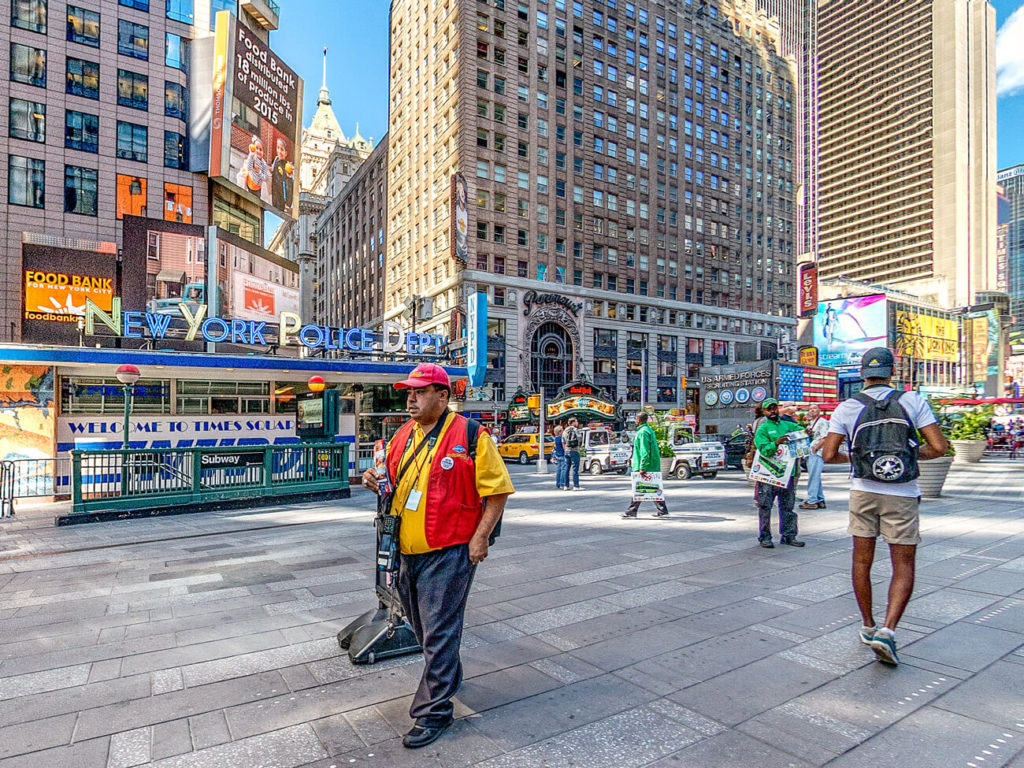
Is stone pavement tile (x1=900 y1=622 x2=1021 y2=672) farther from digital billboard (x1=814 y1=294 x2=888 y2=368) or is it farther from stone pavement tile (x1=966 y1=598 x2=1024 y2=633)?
digital billboard (x1=814 y1=294 x2=888 y2=368)

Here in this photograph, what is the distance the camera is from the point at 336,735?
10.4 feet

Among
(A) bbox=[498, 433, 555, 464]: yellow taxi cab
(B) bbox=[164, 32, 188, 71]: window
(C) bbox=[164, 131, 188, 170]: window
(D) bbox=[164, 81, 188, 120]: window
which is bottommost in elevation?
(A) bbox=[498, 433, 555, 464]: yellow taxi cab

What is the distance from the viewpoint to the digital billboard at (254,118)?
3422 cm

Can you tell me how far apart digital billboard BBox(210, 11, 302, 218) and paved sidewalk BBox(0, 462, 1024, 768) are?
3307cm

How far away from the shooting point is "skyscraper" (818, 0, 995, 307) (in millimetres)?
131500

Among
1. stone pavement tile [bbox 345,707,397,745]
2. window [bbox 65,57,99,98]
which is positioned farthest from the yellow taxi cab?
window [bbox 65,57,99,98]

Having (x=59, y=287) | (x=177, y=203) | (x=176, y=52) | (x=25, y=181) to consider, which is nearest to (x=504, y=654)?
(x=59, y=287)

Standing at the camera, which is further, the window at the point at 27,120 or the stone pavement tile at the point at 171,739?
the window at the point at 27,120

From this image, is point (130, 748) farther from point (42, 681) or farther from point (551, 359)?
point (551, 359)

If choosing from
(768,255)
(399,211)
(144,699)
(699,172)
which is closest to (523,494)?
(144,699)

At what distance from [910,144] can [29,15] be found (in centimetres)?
16423

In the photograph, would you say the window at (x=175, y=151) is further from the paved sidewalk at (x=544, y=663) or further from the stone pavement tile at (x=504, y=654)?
the stone pavement tile at (x=504, y=654)

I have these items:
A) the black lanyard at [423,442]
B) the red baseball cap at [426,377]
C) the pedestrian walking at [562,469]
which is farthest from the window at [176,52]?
the black lanyard at [423,442]

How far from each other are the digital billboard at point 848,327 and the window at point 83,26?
88551 millimetres
